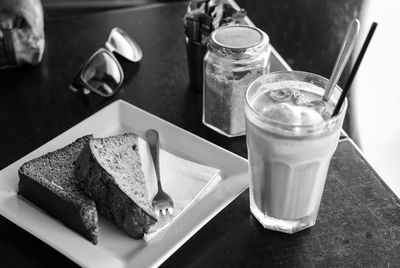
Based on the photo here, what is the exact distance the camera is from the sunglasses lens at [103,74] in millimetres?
1246

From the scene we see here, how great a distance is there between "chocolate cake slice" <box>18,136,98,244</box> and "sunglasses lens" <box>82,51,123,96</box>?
0.94 ft

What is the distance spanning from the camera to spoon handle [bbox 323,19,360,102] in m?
0.78

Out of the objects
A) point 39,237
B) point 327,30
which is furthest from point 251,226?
point 327,30

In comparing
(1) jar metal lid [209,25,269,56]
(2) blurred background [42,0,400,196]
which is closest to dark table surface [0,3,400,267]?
(1) jar metal lid [209,25,269,56]

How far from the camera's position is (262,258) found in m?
0.86

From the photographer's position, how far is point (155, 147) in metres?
1.05

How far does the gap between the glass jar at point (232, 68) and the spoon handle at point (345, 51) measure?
23cm

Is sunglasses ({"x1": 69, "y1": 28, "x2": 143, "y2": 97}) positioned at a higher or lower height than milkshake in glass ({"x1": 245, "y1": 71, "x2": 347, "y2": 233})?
lower

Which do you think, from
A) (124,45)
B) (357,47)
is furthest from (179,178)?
(357,47)

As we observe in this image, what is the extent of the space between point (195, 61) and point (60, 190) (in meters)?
0.47

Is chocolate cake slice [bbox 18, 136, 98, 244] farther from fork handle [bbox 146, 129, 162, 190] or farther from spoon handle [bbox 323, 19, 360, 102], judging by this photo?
spoon handle [bbox 323, 19, 360, 102]

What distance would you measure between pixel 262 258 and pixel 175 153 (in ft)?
0.97

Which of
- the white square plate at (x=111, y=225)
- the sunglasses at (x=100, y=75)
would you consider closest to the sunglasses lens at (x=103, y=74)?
the sunglasses at (x=100, y=75)

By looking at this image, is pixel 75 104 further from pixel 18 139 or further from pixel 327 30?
pixel 327 30
